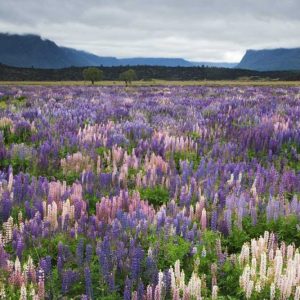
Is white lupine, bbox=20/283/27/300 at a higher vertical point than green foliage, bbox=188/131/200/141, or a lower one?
lower

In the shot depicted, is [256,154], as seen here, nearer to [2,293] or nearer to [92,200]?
[92,200]

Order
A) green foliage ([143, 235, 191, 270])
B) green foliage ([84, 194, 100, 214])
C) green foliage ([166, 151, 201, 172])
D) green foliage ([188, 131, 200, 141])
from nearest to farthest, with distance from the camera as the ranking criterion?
green foliage ([143, 235, 191, 270]) < green foliage ([84, 194, 100, 214]) < green foliage ([166, 151, 201, 172]) < green foliage ([188, 131, 200, 141])

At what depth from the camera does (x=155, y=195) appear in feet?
17.5

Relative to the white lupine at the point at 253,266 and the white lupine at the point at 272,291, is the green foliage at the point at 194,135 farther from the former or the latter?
the white lupine at the point at 272,291

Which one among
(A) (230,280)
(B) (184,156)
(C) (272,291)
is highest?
(B) (184,156)

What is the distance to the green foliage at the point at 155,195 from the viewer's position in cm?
528

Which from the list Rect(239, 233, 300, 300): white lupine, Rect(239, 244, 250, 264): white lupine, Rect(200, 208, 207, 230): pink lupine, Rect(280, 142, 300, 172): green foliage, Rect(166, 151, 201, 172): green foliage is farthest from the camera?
Rect(166, 151, 201, 172): green foliage

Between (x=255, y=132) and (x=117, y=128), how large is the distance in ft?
8.94

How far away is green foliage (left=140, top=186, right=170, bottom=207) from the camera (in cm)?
528

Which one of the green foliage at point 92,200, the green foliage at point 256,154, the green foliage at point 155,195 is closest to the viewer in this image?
the green foliage at point 92,200

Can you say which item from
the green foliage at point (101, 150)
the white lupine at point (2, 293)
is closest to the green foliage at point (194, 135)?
the green foliage at point (101, 150)

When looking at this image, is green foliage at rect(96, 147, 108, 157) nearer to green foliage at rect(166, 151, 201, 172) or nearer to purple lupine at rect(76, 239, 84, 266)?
green foliage at rect(166, 151, 201, 172)

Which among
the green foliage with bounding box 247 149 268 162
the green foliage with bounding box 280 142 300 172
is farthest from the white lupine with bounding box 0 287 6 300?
the green foliage with bounding box 247 149 268 162

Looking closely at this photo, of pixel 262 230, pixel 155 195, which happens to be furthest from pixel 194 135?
pixel 262 230
